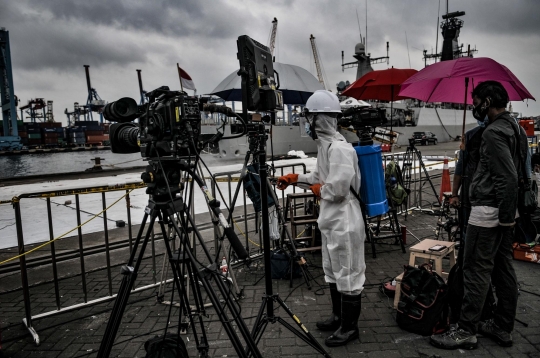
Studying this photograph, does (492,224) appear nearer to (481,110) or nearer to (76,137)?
(481,110)

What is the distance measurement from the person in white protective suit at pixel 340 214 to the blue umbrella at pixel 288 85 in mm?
4598

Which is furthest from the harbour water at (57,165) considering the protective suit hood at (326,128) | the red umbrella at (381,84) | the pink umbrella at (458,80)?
the protective suit hood at (326,128)

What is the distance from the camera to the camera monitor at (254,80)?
8.86 feet

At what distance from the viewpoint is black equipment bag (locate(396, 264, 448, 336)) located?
3.25m

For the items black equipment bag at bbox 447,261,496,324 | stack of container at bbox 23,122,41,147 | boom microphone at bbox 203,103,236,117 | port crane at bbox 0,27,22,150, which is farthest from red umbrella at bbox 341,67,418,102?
stack of container at bbox 23,122,41,147

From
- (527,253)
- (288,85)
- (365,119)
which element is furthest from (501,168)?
(288,85)

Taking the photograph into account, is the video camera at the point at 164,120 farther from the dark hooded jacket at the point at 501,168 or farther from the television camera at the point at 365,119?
the television camera at the point at 365,119

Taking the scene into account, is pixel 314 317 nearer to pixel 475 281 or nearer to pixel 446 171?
pixel 475 281

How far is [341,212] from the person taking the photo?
124 inches

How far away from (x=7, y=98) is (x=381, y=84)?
61.7m

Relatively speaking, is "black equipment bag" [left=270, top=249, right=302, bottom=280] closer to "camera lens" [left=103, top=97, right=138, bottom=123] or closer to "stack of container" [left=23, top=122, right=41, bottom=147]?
"camera lens" [left=103, top=97, right=138, bottom=123]

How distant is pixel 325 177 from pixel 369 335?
156 centimetres

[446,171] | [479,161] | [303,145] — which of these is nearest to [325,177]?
[479,161]

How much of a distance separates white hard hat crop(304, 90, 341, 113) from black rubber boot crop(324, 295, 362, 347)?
5.54 feet
